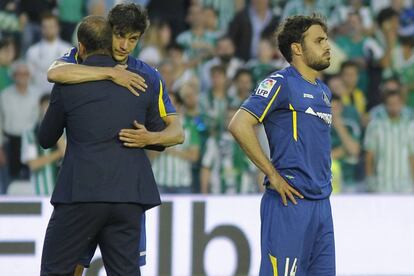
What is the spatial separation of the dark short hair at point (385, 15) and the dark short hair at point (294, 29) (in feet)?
23.4

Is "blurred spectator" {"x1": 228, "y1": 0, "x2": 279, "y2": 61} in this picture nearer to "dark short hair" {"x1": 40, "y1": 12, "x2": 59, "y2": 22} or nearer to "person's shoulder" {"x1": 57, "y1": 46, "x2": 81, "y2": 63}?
"dark short hair" {"x1": 40, "y1": 12, "x2": 59, "y2": 22}

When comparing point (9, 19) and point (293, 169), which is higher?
point (9, 19)

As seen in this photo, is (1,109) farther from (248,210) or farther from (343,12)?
(343,12)

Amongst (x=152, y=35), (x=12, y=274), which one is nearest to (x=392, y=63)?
(x=152, y=35)

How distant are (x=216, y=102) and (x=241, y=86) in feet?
1.21

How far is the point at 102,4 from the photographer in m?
12.3

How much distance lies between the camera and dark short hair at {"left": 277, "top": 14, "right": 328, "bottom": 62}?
20.6 ft

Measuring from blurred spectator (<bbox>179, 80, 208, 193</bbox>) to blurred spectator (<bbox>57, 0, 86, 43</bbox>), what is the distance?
5.21 feet

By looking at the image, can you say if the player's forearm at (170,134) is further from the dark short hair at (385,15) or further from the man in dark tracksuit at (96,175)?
the dark short hair at (385,15)

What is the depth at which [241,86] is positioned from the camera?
11.9 m

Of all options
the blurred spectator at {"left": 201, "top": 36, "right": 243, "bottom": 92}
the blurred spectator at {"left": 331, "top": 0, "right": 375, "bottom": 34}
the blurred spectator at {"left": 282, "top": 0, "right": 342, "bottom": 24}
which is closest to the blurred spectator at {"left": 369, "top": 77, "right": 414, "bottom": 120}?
the blurred spectator at {"left": 331, "top": 0, "right": 375, "bottom": 34}

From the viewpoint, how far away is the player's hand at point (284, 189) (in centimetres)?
607

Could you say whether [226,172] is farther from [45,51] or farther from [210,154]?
[45,51]

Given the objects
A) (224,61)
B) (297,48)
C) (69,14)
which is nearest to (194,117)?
(224,61)
